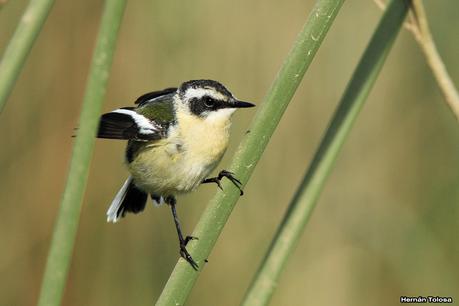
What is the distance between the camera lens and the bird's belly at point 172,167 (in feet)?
9.46

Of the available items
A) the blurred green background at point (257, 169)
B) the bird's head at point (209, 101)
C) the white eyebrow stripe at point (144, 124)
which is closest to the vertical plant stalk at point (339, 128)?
the bird's head at point (209, 101)

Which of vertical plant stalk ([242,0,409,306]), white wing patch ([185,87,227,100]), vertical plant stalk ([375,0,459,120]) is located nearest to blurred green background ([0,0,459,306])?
white wing patch ([185,87,227,100])

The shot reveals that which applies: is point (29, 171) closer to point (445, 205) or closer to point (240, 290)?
point (240, 290)

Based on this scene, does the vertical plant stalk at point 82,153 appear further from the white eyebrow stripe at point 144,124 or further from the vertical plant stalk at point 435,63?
the white eyebrow stripe at point 144,124

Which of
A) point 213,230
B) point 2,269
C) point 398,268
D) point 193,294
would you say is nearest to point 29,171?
point 2,269

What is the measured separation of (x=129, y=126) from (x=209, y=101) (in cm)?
38

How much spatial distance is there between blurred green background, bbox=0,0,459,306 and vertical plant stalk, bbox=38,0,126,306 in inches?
93.8

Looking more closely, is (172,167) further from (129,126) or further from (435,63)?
(435,63)

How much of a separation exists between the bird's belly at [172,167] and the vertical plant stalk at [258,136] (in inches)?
44.7

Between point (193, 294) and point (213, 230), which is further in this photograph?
point (193, 294)

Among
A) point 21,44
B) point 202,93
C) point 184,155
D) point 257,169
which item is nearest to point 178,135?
point 184,155

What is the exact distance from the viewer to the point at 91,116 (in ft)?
4.60

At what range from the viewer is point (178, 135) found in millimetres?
3004

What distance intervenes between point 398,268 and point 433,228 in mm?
316
